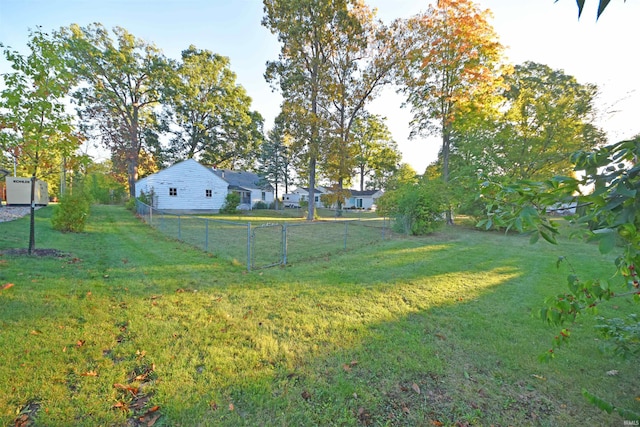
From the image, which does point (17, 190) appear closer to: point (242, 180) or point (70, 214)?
point (70, 214)

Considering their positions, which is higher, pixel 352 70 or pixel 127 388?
pixel 352 70

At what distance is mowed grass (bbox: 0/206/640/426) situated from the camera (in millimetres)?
2311

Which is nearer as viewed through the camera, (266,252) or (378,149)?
(266,252)

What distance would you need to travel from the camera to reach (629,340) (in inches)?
80.3

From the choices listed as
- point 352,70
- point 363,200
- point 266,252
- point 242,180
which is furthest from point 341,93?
point 363,200

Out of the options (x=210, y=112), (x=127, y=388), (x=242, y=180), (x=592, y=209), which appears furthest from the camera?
(x=242, y=180)

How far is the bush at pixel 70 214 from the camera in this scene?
10.0 metres

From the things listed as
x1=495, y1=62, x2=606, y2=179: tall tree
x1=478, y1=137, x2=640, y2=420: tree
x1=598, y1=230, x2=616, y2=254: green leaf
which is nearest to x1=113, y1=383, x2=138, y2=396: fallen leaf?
x1=478, y1=137, x2=640, y2=420: tree

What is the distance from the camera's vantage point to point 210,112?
3180 cm

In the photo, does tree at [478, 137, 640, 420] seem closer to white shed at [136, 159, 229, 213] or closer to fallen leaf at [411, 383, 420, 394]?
fallen leaf at [411, 383, 420, 394]

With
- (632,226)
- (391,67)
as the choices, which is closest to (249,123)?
(391,67)

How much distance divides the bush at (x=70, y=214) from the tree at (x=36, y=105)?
15.0ft

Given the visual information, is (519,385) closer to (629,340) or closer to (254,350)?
(629,340)

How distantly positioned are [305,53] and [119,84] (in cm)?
2047
